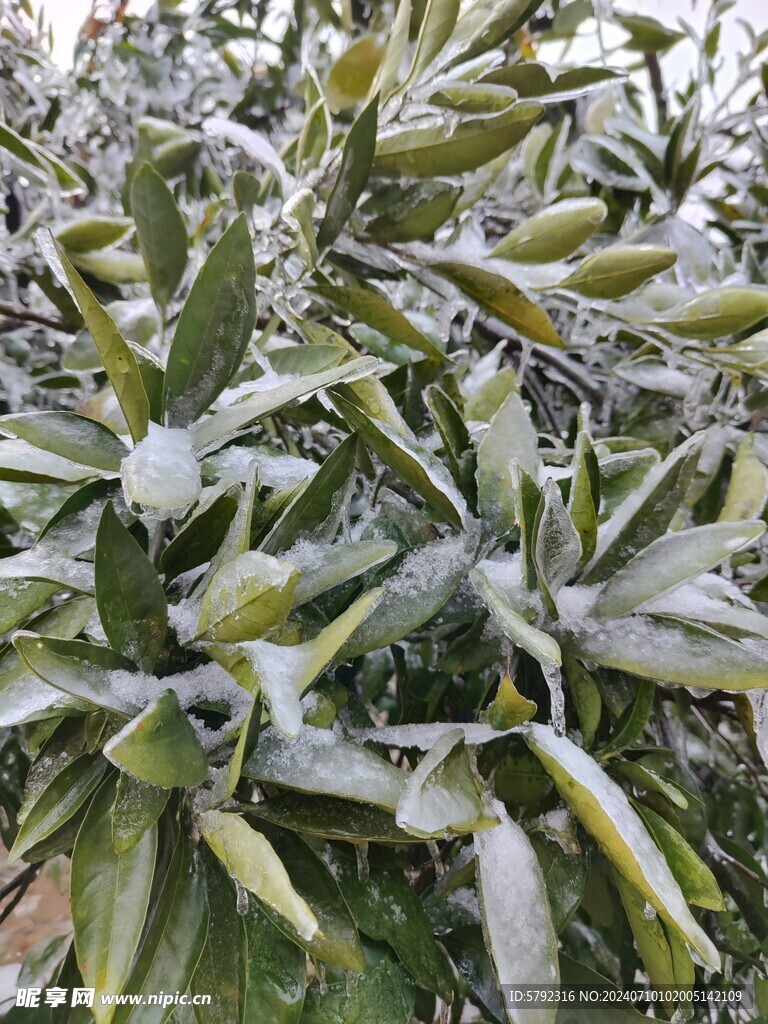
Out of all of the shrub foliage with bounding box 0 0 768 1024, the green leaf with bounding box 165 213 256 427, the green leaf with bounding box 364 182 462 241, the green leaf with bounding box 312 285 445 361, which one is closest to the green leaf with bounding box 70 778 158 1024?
the shrub foliage with bounding box 0 0 768 1024

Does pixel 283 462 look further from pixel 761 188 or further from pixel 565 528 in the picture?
pixel 761 188

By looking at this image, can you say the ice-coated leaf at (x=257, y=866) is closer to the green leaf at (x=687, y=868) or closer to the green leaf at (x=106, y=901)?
the green leaf at (x=106, y=901)

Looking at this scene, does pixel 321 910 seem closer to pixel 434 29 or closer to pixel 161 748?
pixel 161 748

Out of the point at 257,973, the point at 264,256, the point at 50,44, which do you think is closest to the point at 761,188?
the point at 264,256

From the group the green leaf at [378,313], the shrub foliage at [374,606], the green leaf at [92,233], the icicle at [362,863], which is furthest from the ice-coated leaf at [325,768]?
the green leaf at [92,233]

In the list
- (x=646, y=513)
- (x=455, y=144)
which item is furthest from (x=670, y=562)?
(x=455, y=144)
